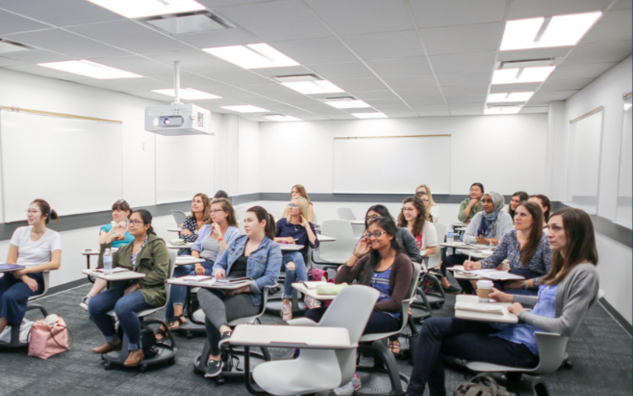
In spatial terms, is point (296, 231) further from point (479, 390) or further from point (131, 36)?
point (479, 390)

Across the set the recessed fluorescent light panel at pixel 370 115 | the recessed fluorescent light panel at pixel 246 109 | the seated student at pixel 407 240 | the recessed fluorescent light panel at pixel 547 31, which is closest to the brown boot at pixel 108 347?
the seated student at pixel 407 240

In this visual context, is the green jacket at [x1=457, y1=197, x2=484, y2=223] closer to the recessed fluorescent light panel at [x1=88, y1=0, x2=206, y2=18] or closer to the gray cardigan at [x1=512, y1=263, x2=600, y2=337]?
the gray cardigan at [x1=512, y1=263, x2=600, y2=337]

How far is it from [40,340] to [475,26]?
4.51m

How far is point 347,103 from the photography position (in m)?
8.03

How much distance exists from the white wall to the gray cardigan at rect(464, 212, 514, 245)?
4642mm

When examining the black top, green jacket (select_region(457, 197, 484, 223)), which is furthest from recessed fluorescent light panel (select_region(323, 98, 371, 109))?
the black top

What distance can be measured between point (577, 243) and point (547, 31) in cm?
234

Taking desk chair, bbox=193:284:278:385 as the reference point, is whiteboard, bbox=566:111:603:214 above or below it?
above

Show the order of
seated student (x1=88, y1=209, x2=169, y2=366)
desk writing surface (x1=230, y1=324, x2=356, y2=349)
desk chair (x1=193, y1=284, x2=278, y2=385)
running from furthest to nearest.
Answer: seated student (x1=88, y1=209, x2=169, y2=366), desk chair (x1=193, y1=284, x2=278, y2=385), desk writing surface (x1=230, y1=324, x2=356, y2=349)

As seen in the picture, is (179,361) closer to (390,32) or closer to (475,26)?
(390,32)

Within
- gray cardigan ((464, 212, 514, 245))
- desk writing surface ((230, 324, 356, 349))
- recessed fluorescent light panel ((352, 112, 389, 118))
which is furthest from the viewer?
recessed fluorescent light panel ((352, 112, 389, 118))

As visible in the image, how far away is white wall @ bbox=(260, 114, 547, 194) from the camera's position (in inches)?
370

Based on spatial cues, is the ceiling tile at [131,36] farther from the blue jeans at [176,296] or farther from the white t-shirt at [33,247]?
the blue jeans at [176,296]

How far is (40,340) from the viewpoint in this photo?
372 centimetres
